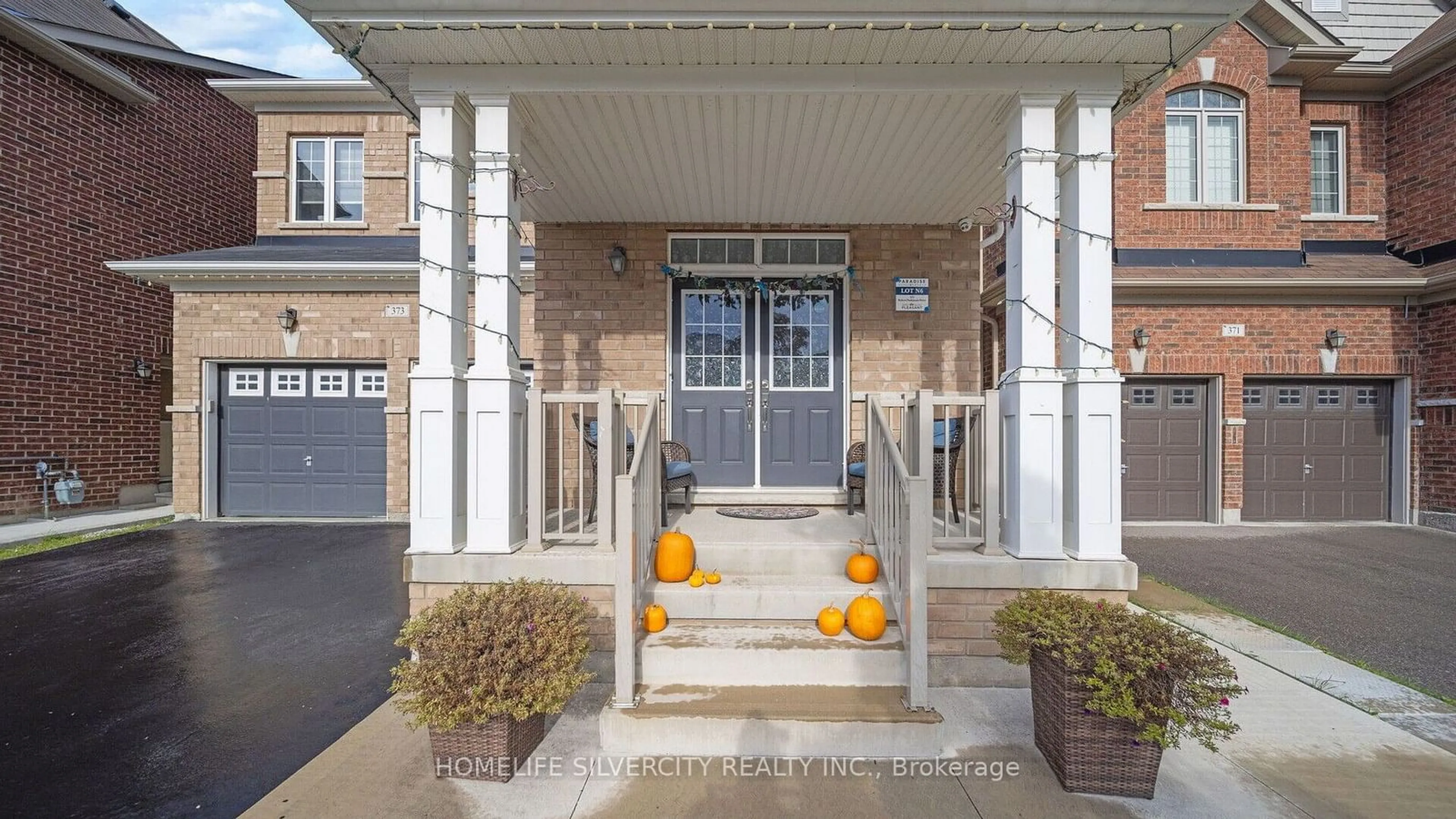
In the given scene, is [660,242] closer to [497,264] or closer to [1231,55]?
[497,264]

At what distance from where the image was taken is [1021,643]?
2518mm

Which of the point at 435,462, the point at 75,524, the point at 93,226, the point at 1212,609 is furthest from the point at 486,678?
the point at 93,226

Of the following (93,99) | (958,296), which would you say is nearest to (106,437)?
(93,99)

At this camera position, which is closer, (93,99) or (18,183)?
(18,183)

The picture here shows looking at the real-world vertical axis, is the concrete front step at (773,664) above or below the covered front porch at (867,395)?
below

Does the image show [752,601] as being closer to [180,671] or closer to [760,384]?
[760,384]

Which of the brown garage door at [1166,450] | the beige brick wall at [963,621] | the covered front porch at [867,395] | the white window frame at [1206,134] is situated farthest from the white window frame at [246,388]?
the white window frame at [1206,134]

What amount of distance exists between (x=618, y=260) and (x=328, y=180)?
6219mm

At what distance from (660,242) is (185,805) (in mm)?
4484

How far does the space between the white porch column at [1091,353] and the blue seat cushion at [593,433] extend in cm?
253

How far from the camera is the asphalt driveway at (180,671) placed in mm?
2354

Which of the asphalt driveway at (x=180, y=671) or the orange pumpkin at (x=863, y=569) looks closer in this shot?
the asphalt driveway at (x=180, y=671)

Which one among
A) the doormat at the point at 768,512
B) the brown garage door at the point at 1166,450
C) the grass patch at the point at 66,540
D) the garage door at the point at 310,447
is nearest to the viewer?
the doormat at the point at 768,512

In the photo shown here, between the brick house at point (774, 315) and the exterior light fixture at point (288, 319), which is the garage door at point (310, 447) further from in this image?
the exterior light fixture at point (288, 319)
